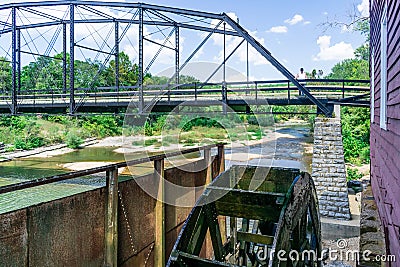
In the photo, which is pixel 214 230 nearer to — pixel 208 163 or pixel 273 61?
pixel 208 163

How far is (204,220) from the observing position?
348cm

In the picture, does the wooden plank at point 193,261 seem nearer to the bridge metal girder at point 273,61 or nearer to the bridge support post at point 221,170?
the bridge support post at point 221,170

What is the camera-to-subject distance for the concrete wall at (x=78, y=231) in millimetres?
1711

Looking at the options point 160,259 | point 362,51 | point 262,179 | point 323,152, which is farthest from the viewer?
point 362,51

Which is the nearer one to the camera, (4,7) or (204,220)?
(204,220)

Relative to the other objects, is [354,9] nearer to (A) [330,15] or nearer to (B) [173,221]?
(A) [330,15]

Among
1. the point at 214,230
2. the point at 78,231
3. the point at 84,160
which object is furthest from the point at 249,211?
the point at 84,160

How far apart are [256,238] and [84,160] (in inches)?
579

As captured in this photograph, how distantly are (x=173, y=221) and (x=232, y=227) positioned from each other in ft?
6.10

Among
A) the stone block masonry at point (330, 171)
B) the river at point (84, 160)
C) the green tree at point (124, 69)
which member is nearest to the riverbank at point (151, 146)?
the river at point (84, 160)

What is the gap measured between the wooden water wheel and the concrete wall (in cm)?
36

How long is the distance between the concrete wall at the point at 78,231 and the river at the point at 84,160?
0.38 metres

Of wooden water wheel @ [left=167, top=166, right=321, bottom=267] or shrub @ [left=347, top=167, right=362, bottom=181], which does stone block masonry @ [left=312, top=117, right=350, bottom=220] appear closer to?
wooden water wheel @ [left=167, top=166, right=321, bottom=267]

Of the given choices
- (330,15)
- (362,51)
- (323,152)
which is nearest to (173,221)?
(323,152)
